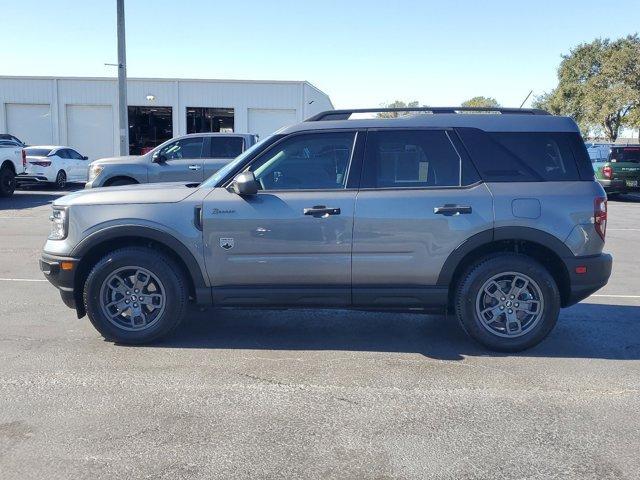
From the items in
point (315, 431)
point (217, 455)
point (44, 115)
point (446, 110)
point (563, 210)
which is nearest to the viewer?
point (217, 455)

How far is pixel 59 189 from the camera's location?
2225cm

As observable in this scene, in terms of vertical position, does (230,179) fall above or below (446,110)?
below

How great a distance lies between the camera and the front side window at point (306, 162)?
5.34 metres

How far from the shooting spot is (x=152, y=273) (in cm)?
529

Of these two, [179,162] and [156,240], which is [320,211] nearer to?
[156,240]

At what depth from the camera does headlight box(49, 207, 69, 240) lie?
211 inches

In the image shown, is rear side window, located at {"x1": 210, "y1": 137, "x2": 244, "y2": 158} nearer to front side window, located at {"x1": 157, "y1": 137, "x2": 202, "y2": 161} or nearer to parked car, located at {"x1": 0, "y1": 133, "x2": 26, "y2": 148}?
front side window, located at {"x1": 157, "y1": 137, "x2": 202, "y2": 161}

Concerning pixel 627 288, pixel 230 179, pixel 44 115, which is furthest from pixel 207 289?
pixel 44 115

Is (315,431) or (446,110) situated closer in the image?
(315,431)

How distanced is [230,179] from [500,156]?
92.2 inches

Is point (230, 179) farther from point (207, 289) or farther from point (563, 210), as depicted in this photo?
point (563, 210)

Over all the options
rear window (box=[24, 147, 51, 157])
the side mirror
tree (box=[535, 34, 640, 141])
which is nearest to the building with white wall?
rear window (box=[24, 147, 51, 157])

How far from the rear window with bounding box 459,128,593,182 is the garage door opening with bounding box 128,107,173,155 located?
1059 inches

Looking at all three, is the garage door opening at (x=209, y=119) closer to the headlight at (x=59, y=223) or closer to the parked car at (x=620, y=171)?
the parked car at (x=620, y=171)
